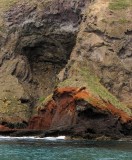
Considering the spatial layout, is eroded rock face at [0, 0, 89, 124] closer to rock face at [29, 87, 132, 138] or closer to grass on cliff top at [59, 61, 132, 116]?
grass on cliff top at [59, 61, 132, 116]

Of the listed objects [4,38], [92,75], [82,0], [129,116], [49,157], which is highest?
[82,0]

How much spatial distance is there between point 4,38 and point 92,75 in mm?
32896

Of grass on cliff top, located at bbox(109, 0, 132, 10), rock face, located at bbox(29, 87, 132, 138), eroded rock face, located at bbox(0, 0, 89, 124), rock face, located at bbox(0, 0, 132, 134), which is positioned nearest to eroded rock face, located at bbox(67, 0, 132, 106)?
rock face, located at bbox(0, 0, 132, 134)

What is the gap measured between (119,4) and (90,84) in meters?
31.2

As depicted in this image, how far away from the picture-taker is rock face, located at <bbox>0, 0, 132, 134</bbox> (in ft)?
406

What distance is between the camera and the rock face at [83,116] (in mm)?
107438

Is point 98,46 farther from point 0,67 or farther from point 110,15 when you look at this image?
point 0,67

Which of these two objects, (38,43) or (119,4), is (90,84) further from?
(119,4)

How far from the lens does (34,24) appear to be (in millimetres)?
149875

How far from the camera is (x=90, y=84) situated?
122938 millimetres

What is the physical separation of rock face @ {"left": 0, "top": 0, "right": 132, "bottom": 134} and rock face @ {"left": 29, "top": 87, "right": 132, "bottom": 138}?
31 centimetres

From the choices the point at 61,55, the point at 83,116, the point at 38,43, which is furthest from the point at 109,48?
the point at 83,116

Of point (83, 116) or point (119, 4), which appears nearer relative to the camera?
point (83, 116)

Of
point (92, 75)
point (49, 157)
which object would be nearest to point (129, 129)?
point (92, 75)
